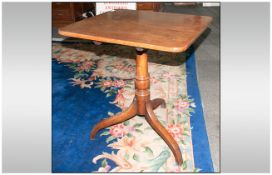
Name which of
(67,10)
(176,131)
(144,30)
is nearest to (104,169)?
(176,131)

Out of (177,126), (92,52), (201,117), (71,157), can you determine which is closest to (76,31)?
(71,157)

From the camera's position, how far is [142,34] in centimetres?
125

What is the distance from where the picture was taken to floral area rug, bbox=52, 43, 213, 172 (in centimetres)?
152

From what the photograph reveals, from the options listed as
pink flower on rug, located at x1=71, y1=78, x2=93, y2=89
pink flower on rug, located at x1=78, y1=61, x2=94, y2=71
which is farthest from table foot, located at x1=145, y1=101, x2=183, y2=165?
pink flower on rug, located at x1=78, y1=61, x2=94, y2=71

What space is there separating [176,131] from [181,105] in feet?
1.02

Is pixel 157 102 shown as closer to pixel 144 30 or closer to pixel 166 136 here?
pixel 166 136

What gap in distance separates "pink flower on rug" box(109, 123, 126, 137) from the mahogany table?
93mm

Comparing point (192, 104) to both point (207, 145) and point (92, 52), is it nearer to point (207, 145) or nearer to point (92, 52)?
point (207, 145)

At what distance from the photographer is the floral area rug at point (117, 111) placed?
1.52 m

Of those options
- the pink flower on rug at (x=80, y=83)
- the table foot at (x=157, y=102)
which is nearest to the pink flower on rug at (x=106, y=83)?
the pink flower on rug at (x=80, y=83)

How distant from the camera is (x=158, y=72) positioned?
2510 mm

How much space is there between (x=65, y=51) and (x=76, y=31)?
1825 mm

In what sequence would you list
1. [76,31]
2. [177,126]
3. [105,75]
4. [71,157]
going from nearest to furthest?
[76,31], [71,157], [177,126], [105,75]

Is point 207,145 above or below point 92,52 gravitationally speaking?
below
